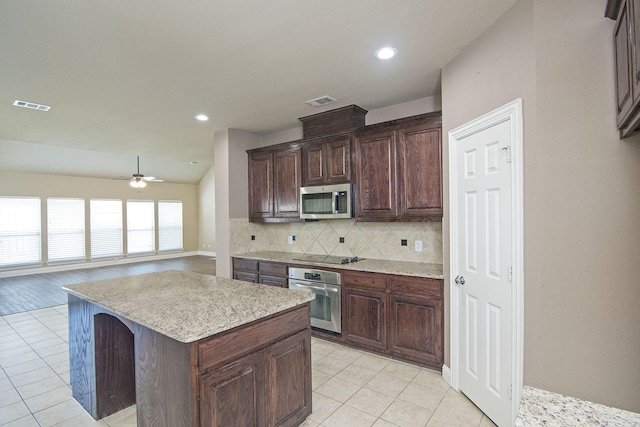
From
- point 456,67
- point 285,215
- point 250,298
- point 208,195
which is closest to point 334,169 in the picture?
point 285,215

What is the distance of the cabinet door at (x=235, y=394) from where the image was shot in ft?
5.21

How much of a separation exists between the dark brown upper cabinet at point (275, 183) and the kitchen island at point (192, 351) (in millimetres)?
1903

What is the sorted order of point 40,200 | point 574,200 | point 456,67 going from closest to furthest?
point 574,200 < point 456,67 < point 40,200

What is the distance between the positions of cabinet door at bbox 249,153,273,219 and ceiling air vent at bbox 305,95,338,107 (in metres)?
1.12

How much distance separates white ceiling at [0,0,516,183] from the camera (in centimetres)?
198

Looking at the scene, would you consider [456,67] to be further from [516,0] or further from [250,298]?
[250,298]

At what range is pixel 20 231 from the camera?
7.92 m

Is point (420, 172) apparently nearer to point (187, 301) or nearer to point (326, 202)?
point (326, 202)

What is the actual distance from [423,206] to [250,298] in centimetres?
195

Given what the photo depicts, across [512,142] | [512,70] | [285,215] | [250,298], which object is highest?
[512,70]

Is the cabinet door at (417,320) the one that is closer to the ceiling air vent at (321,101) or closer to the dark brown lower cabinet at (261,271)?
the dark brown lower cabinet at (261,271)

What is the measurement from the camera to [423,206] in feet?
10.5

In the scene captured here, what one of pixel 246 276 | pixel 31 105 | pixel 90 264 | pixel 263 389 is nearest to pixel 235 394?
pixel 263 389

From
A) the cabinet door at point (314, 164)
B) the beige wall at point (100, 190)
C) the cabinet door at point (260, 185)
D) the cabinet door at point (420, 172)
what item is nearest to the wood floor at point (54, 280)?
the beige wall at point (100, 190)
